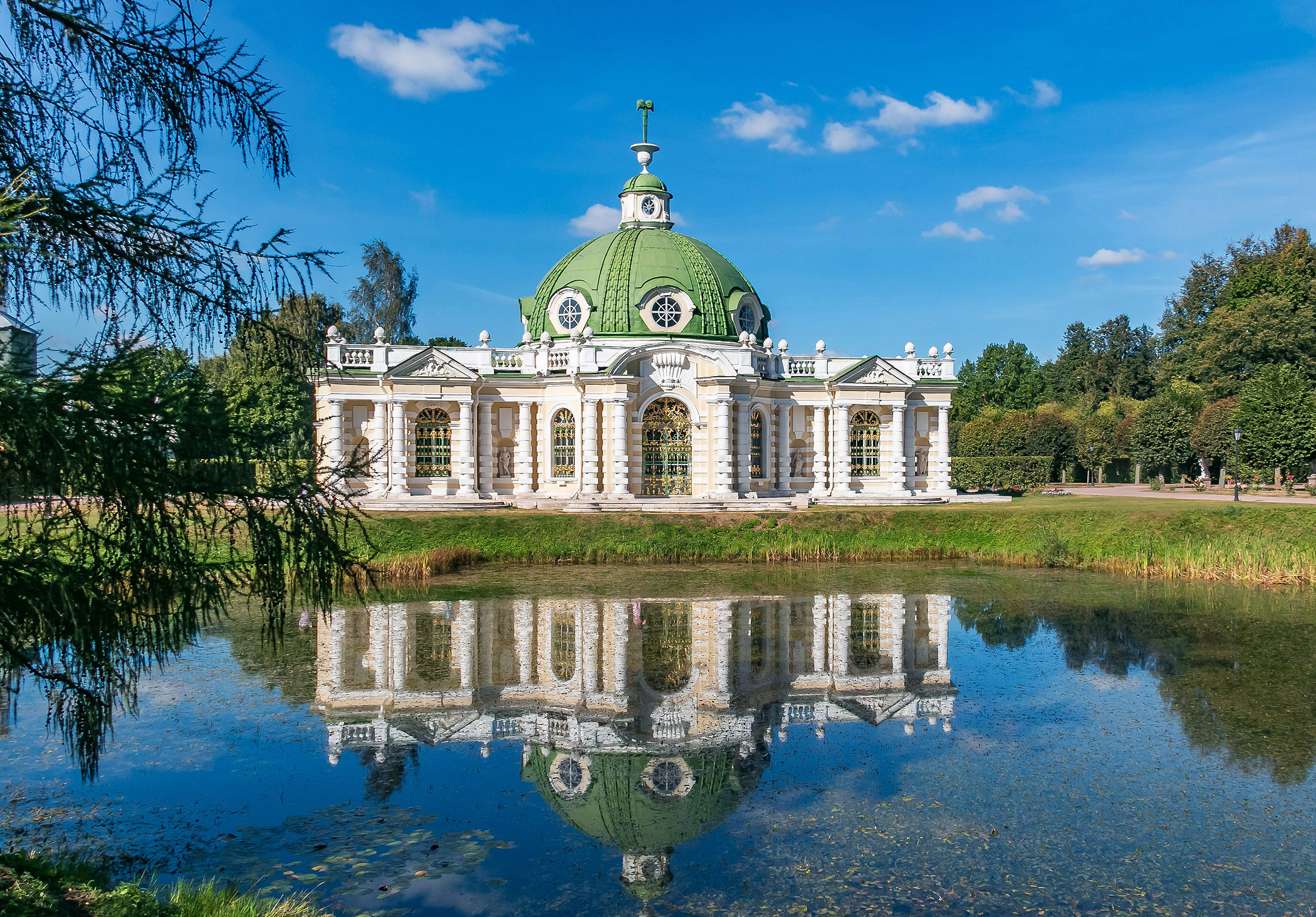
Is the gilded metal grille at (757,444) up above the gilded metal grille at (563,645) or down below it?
above

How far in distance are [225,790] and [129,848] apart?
4.71 feet

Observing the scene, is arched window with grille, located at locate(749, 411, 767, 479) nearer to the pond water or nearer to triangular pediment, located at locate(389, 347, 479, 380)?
triangular pediment, located at locate(389, 347, 479, 380)

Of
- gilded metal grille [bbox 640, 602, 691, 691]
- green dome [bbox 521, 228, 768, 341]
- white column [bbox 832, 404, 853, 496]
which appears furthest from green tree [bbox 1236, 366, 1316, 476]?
gilded metal grille [bbox 640, 602, 691, 691]

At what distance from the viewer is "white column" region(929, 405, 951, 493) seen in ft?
118

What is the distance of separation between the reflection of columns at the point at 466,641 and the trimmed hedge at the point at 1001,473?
1238 inches

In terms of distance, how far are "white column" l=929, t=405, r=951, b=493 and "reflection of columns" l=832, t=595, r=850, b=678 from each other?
1698 cm

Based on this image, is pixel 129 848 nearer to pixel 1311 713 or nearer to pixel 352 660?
pixel 352 660

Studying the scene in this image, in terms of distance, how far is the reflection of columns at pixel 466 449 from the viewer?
33.5m

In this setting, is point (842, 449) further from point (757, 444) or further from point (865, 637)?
point (865, 637)

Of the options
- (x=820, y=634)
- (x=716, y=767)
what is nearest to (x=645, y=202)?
(x=820, y=634)

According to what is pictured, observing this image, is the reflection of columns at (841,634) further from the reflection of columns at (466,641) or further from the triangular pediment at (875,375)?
the triangular pediment at (875,375)

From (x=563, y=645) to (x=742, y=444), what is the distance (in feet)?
59.7

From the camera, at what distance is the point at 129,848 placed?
330 inches

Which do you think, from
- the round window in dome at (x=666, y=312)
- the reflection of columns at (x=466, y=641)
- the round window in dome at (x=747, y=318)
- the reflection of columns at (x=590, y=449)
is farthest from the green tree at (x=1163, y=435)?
the reflection of columns at (x=466, y=641)
